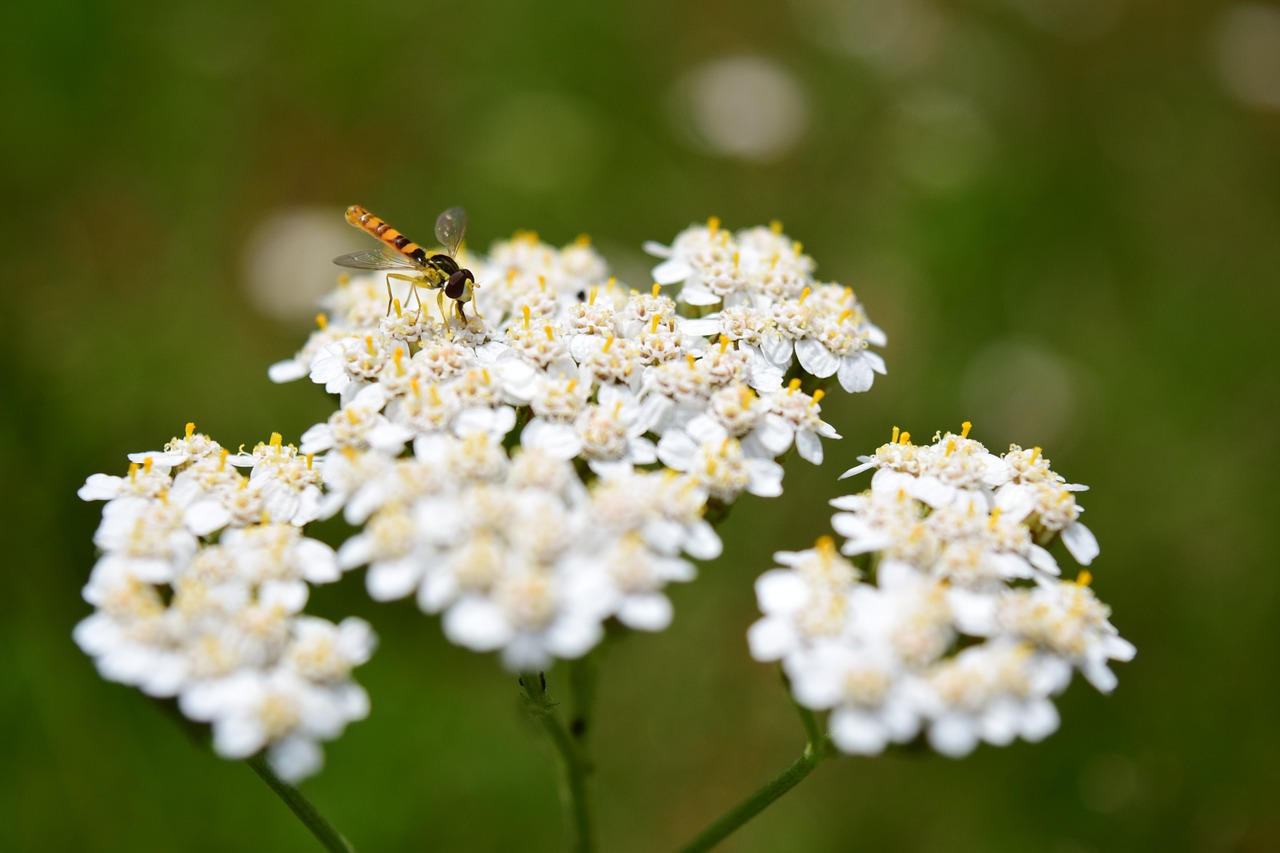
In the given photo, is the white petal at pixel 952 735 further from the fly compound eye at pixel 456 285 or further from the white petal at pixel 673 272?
the fly compound eye at pixel 456 285

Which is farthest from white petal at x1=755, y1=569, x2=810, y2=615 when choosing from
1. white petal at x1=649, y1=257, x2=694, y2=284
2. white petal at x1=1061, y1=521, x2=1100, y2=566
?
white petal at x1=649, y1=257, x2=694, y2=284

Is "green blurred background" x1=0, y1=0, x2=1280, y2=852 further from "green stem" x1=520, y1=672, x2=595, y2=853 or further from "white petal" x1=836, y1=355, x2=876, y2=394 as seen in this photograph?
"white petal" x1=836, y1=355, x2=876, y2=394

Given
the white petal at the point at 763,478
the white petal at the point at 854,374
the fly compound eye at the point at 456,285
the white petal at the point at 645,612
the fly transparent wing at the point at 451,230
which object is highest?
the fly transparent wing at the point at 451,230

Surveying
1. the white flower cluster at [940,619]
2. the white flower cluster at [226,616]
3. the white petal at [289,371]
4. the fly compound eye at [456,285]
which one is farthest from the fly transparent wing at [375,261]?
the white flower cluster at [940,619]

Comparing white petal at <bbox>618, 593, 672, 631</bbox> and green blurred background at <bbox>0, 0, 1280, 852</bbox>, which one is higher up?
green blurred background at <bbox>0, 0, 1280, 852</bbox>

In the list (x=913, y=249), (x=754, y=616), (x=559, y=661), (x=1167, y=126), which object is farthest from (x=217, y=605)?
(x=1167, y=126)

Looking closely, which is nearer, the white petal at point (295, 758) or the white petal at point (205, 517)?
the white petal at point (295, 758)
